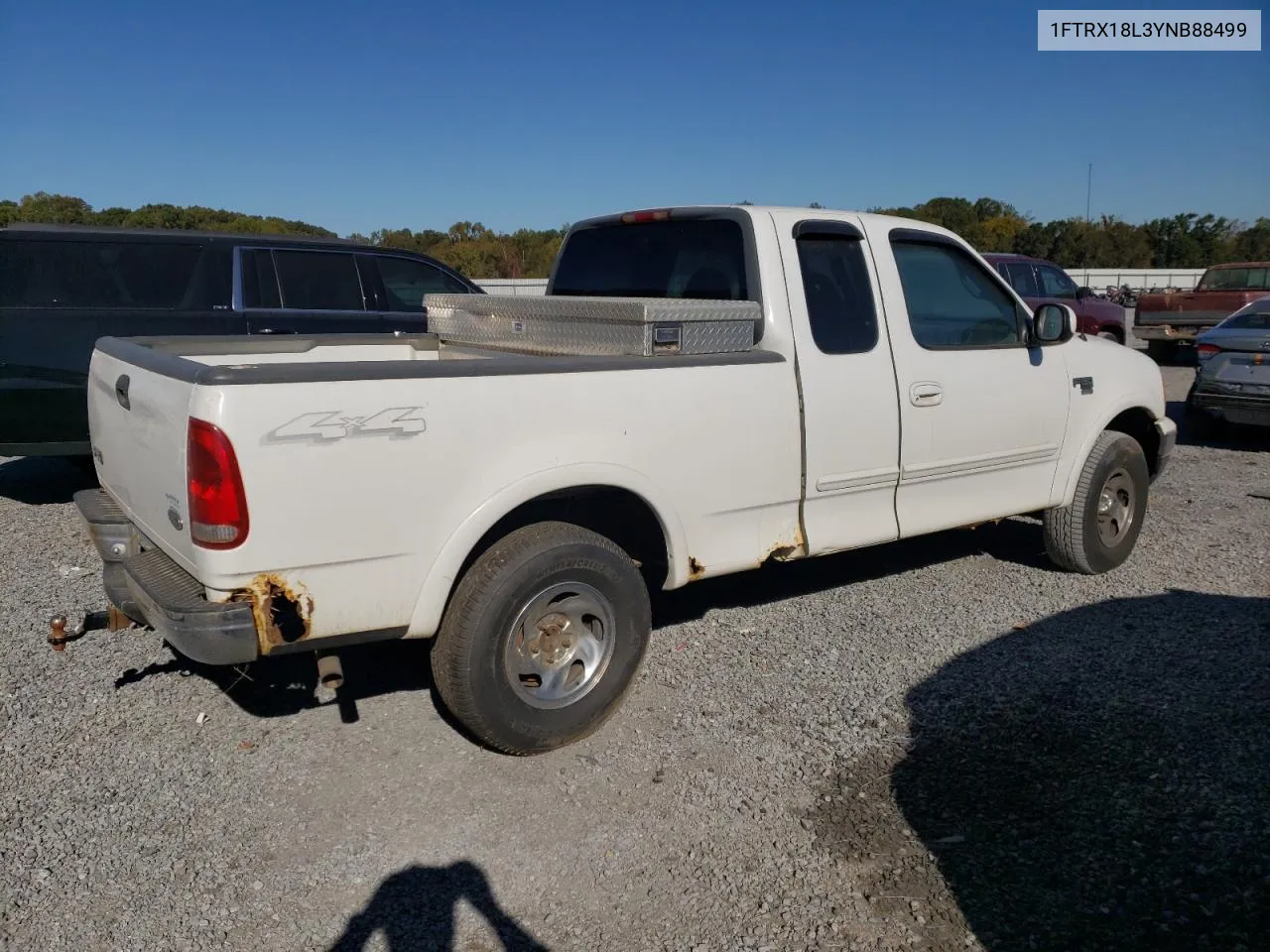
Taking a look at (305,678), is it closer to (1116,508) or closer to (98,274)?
(98,274)

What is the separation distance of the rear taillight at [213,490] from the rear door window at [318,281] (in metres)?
5.16

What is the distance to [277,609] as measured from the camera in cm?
323

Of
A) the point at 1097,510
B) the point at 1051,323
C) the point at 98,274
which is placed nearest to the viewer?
the point at 1051,323

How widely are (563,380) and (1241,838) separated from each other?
264cm

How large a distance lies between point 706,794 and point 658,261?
2.61 m

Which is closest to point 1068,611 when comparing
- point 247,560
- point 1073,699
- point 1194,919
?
point 1073,699

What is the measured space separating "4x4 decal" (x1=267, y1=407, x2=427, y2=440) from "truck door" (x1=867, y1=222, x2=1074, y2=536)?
240cm

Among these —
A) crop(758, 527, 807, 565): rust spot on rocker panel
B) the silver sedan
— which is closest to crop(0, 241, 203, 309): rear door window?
crop(758, 527, 807, 565): rust spot on rocker panel

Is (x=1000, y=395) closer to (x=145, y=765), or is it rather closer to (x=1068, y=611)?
(x=1068, y=611)

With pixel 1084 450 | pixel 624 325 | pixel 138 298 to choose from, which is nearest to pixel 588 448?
pixel 624 325

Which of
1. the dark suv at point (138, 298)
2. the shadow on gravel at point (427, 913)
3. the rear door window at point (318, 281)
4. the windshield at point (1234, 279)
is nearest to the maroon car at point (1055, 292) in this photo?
the windshield at point (1234, 279)

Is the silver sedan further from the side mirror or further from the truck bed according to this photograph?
the truck bed

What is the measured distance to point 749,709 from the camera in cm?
427

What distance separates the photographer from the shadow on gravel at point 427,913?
9.24 ft
